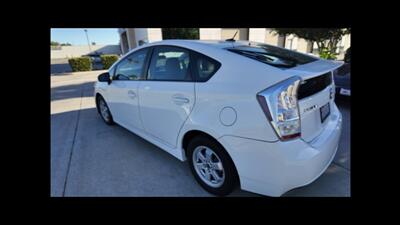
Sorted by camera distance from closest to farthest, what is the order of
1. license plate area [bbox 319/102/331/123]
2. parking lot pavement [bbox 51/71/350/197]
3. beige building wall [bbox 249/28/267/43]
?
license plate area [bbox 319/102/331/123] → parking lot pavement [bbox 51/71/350/197] → beige building wall [bbox 249/28/267/43]

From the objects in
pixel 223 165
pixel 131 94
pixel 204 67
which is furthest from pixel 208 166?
pixel 131 94

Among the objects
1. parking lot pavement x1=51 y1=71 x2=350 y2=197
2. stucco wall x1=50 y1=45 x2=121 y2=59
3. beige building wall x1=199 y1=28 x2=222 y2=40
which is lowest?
parking lot pavement x1=51 y1=71 x2=350 y2=197

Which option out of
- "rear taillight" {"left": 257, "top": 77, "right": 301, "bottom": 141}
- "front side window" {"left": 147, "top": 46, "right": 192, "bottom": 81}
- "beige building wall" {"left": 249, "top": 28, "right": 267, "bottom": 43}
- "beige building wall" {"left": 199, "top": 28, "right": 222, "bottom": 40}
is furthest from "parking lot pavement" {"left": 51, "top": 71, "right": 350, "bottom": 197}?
"beige building wall" {"left": 249, "top": 28, "right": 267, "bottom": 43}

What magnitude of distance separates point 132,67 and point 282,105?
2329 millimetres

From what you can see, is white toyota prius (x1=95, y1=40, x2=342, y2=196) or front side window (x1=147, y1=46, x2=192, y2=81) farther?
front side window (x1=147, y1=46, x2=192, y2=81)

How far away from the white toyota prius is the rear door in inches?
0.5

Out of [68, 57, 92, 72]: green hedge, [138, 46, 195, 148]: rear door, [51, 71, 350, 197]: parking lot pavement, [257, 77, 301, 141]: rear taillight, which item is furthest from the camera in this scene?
[68, 57, 92, 72]: green hedge

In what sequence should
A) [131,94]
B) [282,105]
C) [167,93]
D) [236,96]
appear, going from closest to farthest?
1. [282,105]
2. [236,96]
3. [167,93]
4. [131,94]

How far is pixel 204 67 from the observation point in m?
2.08

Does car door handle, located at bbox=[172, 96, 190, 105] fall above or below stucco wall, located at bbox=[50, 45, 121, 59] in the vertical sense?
below

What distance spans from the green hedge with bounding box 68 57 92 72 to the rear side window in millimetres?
16109

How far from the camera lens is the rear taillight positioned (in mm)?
1587

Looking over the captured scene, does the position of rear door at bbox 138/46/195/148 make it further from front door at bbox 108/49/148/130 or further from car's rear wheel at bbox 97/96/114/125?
car's rear wheel at bbox 97/96/114/125

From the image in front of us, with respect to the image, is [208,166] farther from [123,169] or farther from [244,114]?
[123,169]
